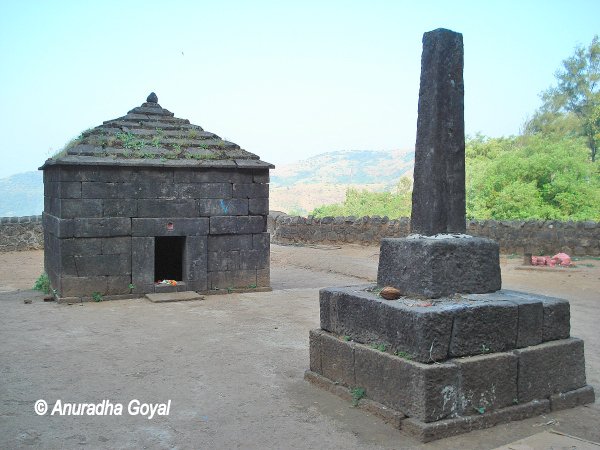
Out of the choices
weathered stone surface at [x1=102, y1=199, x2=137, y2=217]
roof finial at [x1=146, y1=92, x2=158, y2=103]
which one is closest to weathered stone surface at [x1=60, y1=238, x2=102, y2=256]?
weathered stone surface at [x1=102, y1=199, x2=137, y2=217]

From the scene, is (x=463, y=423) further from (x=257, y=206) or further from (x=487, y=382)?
(x=257, y=206)

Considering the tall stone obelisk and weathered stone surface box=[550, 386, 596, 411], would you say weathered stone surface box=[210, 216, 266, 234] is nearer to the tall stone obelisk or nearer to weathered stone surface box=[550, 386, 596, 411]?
the tall stone obelisk

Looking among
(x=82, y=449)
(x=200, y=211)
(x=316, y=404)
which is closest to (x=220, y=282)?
(x=200, y=211)

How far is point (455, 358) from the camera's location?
4363 millimetres

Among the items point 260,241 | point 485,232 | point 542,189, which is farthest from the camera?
point 542,189

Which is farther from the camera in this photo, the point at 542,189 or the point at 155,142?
the point at 542,189

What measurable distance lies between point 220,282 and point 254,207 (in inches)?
61.8

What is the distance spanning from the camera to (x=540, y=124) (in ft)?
131

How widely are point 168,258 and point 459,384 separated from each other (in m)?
9.18

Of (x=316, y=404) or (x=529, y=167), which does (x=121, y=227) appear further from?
(x=529, y=167)

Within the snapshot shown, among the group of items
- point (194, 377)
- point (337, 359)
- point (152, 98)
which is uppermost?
point (152, 98)

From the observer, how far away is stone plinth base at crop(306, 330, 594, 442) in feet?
13.7

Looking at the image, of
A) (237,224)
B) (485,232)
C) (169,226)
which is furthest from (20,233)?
(485,232)

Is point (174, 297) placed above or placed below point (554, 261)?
below
